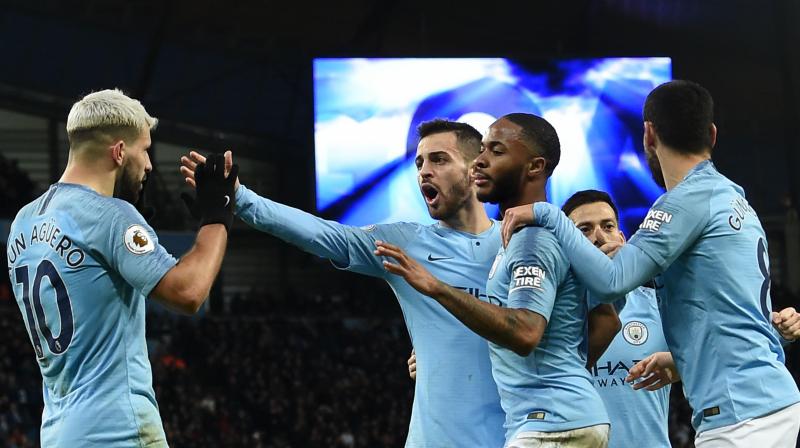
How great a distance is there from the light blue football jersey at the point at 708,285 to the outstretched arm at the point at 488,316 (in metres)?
0.31

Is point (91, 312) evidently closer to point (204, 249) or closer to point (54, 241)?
point (54, 241)

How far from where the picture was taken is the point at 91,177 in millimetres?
4262

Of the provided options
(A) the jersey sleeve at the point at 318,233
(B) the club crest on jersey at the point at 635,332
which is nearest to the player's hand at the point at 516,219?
(A) the jersey sleeve at the point at 318,233

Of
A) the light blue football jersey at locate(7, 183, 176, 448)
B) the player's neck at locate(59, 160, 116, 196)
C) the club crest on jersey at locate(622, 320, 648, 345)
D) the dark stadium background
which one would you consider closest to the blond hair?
the player's neck at locate(59, 160, 116, 196)

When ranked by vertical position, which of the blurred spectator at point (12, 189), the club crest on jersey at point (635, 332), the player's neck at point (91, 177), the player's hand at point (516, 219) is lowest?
the club crest on jersey at point (635, 332)

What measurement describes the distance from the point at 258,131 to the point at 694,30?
385 inches

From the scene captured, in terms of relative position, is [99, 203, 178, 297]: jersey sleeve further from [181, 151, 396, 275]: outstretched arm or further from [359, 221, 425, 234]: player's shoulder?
[359, 221, 425, 234]: player's shoulder

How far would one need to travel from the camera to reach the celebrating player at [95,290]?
13.3 feet

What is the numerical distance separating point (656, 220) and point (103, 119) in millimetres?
2064

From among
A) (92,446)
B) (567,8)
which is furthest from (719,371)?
(567,8)

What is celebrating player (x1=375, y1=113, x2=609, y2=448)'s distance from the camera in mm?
3984

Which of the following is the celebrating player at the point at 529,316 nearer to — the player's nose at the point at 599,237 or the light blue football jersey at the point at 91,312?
the light blue football jersey at the point at 91,312

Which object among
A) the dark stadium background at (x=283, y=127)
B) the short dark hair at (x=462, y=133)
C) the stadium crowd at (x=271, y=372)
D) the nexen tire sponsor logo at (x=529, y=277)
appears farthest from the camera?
the dark stadium background at (x=283, y=127)

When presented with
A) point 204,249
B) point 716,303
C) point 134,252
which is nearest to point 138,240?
point 134,252
